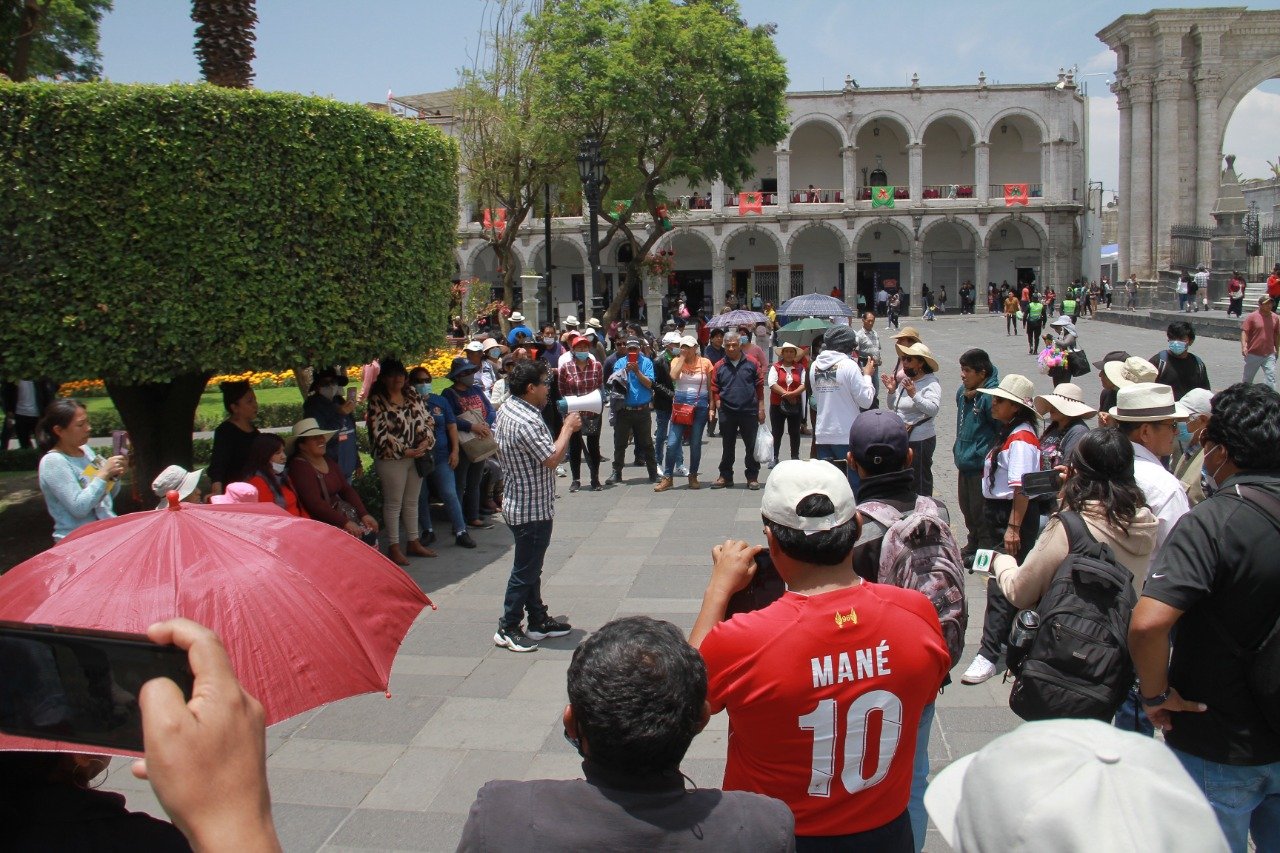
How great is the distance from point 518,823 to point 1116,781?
1.10 m

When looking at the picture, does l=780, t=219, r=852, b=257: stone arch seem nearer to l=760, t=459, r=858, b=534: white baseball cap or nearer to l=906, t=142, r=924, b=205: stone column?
l=906, t=142, r=924, b=205: stone column

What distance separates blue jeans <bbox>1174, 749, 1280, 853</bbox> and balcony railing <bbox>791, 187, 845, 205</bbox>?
46.9 meters

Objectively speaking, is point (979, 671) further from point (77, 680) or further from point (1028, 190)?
point (1028, 190)

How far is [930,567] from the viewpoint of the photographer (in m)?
3.41

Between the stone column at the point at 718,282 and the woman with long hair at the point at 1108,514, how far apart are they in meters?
44.9

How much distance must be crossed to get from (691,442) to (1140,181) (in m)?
34.8

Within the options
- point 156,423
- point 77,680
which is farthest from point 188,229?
point 77,680

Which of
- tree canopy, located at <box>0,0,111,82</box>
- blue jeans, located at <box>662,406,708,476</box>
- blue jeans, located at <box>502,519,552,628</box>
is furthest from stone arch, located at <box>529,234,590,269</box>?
blue jeans, located at <box>502,519,552,628</box>

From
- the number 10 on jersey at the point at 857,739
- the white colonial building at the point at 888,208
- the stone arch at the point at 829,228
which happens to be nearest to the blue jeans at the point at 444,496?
the number 10 on jersey at the point at 857,739

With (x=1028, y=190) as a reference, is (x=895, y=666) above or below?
below

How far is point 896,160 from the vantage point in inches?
1980

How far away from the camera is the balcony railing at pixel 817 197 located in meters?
48.5

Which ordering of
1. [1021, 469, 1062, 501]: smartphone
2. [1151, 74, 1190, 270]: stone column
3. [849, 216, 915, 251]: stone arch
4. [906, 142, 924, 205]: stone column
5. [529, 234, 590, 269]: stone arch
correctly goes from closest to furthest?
[1021, 469, 1062, 501]: smartphone, [1151, 74, 1190, 270]: stone column, [906, 142, 924, 205]: stone column, [849, 216, 915, 251]: stone arch, [529, 234, 590, 269]: stone arch

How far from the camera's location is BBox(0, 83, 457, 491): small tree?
7754 millimetres
